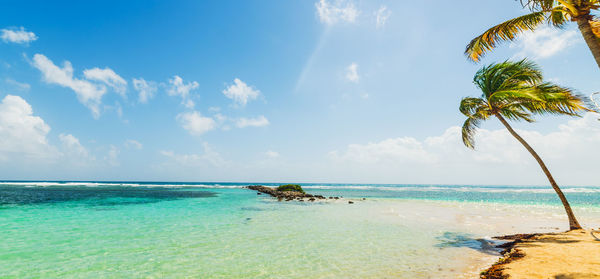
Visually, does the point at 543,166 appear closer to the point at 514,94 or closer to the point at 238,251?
the point at 514,94

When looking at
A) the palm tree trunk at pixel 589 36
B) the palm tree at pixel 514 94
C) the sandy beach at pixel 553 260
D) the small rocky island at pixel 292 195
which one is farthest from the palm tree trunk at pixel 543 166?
the small rocky island at pixel 292 195

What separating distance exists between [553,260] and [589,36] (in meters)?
5.50

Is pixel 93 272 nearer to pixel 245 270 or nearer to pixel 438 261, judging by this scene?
pixel 245 270

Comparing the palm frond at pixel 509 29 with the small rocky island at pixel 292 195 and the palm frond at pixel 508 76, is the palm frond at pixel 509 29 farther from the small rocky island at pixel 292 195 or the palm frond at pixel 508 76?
the small rocky island at pixel 292 195

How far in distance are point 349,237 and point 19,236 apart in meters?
13.9

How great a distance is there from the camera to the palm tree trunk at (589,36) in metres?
5.48

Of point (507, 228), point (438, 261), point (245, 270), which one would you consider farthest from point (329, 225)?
point (507, 228)

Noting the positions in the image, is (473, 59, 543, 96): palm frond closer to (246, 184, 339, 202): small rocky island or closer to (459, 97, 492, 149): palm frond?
(459, 97, 492, 149): palm frond

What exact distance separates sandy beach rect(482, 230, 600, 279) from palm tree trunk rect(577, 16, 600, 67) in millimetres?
4591

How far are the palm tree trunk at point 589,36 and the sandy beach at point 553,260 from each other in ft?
15.1

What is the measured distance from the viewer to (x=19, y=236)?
10461mm

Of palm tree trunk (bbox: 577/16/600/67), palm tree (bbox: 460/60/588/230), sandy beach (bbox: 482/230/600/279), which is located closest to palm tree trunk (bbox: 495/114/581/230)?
palm tree (bbox: 460/60/588/230)

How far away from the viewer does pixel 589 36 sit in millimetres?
5590

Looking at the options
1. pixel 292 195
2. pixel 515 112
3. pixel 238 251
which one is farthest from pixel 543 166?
pixel 292 195
